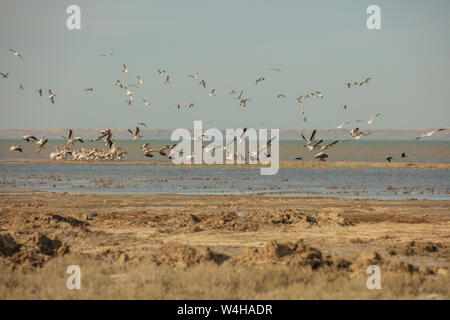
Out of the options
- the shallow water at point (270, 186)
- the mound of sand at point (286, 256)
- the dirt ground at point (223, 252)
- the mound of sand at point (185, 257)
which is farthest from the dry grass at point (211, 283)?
the shallow water at point (270, 186)

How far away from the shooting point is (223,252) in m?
17.6

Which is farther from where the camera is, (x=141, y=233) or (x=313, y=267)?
(x=141, y=233)

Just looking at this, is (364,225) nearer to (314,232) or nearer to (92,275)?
(314,232)

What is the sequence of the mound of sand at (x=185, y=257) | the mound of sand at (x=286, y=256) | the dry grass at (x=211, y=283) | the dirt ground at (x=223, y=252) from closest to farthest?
the dry grass at (x=211, y=283) < the dirt ground at (x=223, y=252) < the mound of sand at (x=286, y=256) < the mound of sand at (x=185, y=257)

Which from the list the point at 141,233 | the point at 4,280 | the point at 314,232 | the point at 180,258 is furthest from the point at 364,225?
the point at 4,280

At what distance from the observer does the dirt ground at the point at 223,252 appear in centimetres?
1280

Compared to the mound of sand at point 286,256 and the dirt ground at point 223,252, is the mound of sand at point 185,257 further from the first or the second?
the mound of sand at point 286,256

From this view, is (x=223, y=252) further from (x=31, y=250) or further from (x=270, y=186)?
(x=270, y=186)

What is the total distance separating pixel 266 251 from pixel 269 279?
7.47ft

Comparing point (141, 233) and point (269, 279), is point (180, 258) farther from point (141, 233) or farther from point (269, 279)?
point (141, 233)

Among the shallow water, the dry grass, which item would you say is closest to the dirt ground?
the dry grass
